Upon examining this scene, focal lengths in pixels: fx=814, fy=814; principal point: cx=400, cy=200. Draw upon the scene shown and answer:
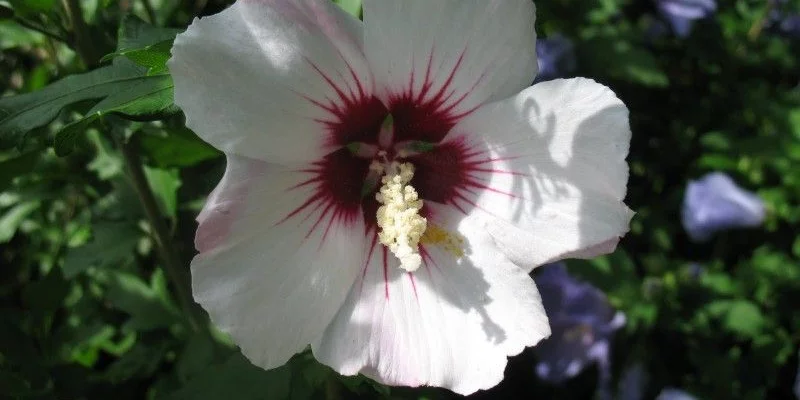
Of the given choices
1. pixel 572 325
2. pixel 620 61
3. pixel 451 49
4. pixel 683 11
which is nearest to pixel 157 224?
pixel 451 49

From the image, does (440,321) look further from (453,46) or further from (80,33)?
(80,33)

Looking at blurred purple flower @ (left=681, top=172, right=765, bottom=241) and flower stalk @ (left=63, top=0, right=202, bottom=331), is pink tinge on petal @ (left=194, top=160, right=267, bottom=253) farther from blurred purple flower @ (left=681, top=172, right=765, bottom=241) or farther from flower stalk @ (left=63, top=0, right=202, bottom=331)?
blurred purple flower @ (left=681, top=172, right=765, bottom=241)

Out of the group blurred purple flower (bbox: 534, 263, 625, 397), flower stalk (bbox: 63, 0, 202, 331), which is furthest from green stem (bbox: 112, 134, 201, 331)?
blurred purple flower (bbox: 534, 263, 625, 397)

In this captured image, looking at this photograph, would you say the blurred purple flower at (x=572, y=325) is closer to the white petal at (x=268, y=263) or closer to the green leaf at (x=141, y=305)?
the green leaf at (x=141, y=305)

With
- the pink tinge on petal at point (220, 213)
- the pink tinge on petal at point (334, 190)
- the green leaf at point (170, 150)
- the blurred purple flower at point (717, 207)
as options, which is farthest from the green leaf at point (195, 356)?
the blurred purple flower at point (717, 207)

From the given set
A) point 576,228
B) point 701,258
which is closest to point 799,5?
point 701,258
